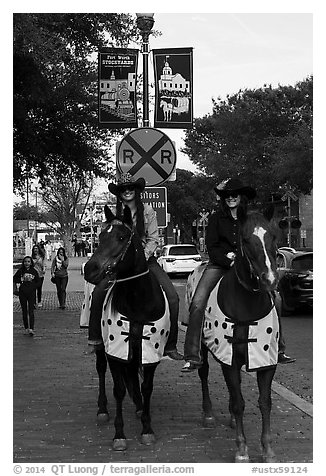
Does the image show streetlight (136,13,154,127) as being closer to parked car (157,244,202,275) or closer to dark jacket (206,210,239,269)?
dark jacket (206,210,239,269)

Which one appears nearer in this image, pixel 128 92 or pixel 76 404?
pixel 76 404

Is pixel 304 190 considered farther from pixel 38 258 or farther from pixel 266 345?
pixel 266 345

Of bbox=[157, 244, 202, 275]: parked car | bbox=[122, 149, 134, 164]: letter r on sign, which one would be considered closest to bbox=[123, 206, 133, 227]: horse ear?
bbox=[122, 149, 134, 164]: letter r on sign

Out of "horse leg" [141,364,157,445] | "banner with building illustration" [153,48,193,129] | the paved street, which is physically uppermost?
"banner with building illustration" [153,48,193,129]

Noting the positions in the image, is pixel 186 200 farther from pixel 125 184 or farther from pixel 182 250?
pixel 125 184

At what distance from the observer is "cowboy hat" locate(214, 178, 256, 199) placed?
290 inches

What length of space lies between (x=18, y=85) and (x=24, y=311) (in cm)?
461

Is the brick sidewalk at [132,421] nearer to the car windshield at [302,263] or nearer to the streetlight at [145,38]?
the streetlight at [145,38]

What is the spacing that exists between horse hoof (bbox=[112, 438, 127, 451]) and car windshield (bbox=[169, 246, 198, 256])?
3229cm

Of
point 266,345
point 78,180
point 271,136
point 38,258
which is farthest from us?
point 271,136

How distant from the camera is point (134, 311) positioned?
7328 millimetres

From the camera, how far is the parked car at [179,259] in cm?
3825

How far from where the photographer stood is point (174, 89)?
378 inches

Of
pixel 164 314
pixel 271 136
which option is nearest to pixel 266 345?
pixel 164 314
